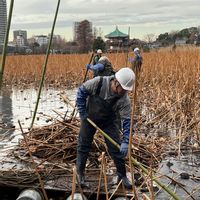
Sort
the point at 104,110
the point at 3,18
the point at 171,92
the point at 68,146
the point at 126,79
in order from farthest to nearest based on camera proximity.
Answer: the point at 171,92 < the point at 68,146 < the point at 104,110 < the point at 126,79 < the point at 3,18

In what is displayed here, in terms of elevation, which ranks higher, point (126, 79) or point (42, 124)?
point (126, 79)

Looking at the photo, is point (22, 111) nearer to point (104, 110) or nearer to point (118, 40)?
point (118, 40)

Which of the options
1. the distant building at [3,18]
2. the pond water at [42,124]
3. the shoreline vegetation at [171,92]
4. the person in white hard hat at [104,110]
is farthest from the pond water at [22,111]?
the distant building at [3,18]

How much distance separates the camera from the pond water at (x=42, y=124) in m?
4.83

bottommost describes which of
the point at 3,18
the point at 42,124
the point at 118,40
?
the point at 42,124

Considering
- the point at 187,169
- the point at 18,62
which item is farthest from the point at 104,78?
the point at 18,62

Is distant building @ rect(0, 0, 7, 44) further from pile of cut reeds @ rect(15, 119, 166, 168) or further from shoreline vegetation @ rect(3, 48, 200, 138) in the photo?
shoreline vegetation @ rect(3, 48, 200, 138)

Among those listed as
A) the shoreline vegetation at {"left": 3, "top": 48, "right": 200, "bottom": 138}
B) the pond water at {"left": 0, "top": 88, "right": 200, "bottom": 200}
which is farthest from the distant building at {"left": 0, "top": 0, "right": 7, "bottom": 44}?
the shoreline vegetation at {"left": 3, "top": 48, "right": 200, "bottom": 138}

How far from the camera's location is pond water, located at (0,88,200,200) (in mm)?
4834

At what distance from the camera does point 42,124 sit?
9117 mm

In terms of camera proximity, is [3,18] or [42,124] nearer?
[3,18]

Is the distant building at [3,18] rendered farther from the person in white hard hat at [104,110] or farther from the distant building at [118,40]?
the person in white hard hat at [104,110]

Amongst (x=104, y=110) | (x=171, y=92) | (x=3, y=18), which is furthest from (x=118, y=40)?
(x=3, y=18)

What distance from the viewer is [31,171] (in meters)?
5.11
